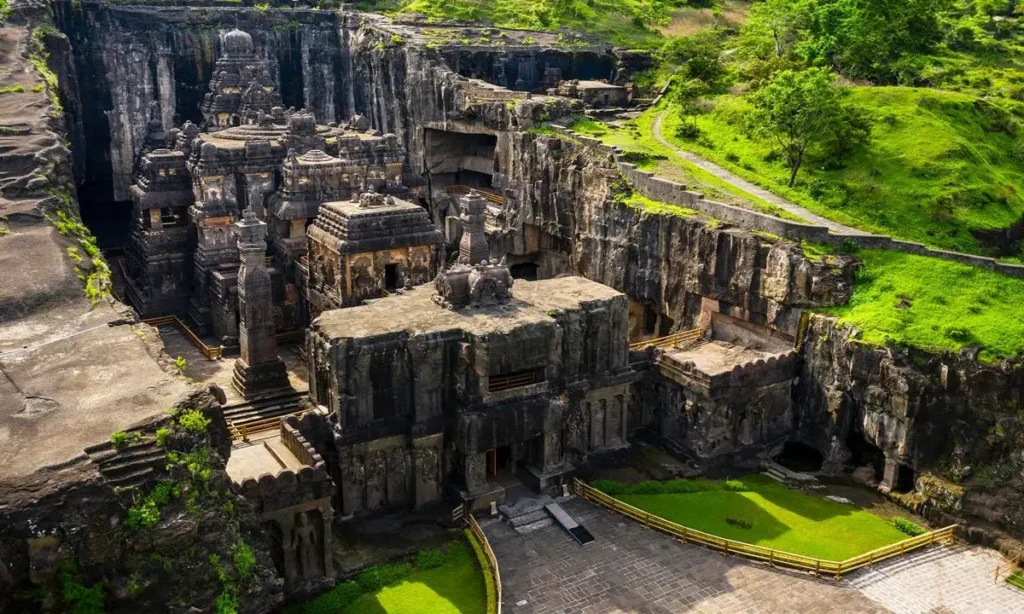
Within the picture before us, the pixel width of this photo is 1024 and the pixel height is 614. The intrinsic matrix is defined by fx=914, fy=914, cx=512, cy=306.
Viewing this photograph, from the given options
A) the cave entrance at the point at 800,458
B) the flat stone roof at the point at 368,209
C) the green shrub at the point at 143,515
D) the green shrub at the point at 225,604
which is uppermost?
the flat stone roof at the point at 368,209

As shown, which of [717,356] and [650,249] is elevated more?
[650,249]

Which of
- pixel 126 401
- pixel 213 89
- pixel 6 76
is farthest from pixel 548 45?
pixel 126 401

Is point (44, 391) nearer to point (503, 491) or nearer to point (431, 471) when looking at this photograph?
point (431, 471)

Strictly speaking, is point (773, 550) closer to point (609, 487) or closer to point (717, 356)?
point (609, 487)

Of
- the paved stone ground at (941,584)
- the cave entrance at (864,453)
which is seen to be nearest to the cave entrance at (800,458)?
the cave entrance at (864,453)

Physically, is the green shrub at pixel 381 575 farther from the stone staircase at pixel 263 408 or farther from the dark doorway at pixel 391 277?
the dark doorway at pixel 391 277

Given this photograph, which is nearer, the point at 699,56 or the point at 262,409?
the point at 262,409

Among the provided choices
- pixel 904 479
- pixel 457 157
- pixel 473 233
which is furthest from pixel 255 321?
pixel 457 157
